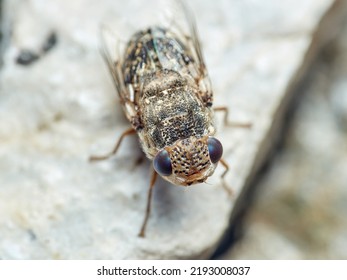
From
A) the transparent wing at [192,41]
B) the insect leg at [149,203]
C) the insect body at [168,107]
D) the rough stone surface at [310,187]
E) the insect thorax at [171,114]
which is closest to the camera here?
the insect body at [168,107]

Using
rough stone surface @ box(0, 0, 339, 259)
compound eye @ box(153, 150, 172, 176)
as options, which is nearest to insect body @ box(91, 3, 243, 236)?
compound eye @ box(153, 150, 172, 176)

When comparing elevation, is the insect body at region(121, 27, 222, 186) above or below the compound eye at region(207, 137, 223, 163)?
above

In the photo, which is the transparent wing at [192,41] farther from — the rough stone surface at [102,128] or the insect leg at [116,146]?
the insect leg at [116,146]

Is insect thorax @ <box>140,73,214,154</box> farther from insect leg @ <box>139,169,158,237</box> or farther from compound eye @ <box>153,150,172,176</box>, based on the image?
insect leg @ <box>139,169,158,237</box>

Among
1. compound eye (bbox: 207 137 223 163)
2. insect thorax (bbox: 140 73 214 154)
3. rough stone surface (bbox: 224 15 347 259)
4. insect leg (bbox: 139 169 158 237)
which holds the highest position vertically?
insect thorax (bbox: 140 73 214 154)

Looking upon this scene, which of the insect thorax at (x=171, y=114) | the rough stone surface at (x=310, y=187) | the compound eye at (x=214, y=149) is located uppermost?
the insect thorax at (x=171, y=114)

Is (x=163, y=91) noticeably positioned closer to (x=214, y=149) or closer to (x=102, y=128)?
(x=214, y=149)

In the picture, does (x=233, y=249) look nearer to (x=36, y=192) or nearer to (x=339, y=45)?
(x=36, y=192)

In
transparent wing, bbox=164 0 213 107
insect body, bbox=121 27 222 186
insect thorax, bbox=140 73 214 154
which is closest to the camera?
insect body, bbox=121 27 222 186

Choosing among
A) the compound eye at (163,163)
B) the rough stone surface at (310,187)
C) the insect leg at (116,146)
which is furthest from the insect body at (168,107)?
the rough stone surface at (310,187)
